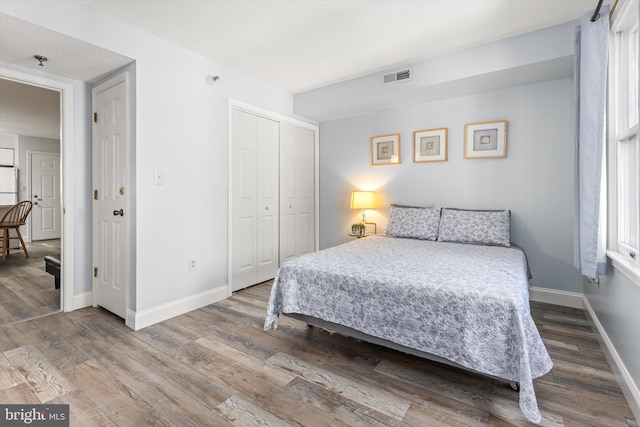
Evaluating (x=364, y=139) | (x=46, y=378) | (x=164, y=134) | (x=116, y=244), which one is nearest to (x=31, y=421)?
(x=46, y=378)

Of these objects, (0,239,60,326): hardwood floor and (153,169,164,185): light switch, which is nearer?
(153,169,164,185): light switch

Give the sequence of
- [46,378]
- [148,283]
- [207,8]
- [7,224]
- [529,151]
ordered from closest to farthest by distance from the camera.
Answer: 1. [46,378]
2. [207,8]
3. [148,283]
4. [529,151]
5. [7,224]

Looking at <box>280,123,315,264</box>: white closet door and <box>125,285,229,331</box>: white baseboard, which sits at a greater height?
<box>280,123,315,264</box>: white closet door

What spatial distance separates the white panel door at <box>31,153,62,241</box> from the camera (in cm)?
676

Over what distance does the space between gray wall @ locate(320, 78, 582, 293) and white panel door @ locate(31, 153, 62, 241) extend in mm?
7053

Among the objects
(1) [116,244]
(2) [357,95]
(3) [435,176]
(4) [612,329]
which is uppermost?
(2) [357,95]

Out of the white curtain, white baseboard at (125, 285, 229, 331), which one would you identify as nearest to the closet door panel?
white baseboard at (125, 285, 229, 331)

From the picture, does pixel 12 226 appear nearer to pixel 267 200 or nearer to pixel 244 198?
pixel 244 198

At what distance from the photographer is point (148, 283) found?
2639 millimetres

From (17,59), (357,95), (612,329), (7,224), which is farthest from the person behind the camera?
(7,224)

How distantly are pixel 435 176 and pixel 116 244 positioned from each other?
133 inches

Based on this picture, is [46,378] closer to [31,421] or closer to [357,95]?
[31,421]

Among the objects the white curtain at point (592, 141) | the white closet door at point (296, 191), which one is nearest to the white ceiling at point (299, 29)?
the white curtain at point (592, 141)

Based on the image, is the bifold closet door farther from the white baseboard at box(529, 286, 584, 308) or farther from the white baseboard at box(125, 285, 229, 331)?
the white baseboard at box(529, 286, 584, 308)
